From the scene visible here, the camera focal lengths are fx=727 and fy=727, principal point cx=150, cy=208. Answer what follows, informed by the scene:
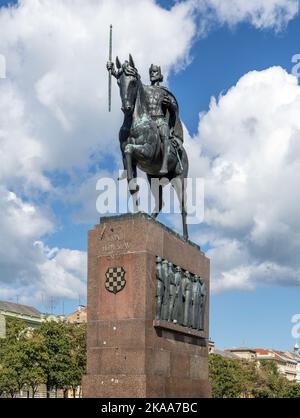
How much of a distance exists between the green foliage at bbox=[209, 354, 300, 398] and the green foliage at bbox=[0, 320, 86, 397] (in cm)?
2906

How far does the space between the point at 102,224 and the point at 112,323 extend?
9.31 feet

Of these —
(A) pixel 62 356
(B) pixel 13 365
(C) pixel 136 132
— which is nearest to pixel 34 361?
(B) pixel 13 365

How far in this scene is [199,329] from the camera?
2214 centimetres

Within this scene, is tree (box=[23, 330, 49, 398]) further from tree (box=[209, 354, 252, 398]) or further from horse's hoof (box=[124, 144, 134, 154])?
horse's hoof (box=[124, 144, 134, 154])

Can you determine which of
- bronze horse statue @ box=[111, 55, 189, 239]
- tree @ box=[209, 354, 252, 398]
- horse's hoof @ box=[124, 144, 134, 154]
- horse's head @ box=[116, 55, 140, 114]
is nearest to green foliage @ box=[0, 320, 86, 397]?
tree @ box=[209, 354, 252, 398]

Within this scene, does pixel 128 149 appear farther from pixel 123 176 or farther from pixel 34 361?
pixel 34 361

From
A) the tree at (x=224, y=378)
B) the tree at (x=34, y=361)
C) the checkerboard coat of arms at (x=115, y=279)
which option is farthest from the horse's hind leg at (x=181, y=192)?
the tree at (x=224, y=378)

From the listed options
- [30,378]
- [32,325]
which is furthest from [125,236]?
[32,325]

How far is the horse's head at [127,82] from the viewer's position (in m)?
20.4

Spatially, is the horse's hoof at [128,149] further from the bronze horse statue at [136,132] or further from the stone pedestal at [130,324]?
the stone pedestal at [130,324]

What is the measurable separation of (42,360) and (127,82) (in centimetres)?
4587

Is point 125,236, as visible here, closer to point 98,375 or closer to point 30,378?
point 98,375

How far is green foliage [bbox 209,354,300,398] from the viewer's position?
9144 centimetres

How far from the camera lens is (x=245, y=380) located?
99.4 metres
